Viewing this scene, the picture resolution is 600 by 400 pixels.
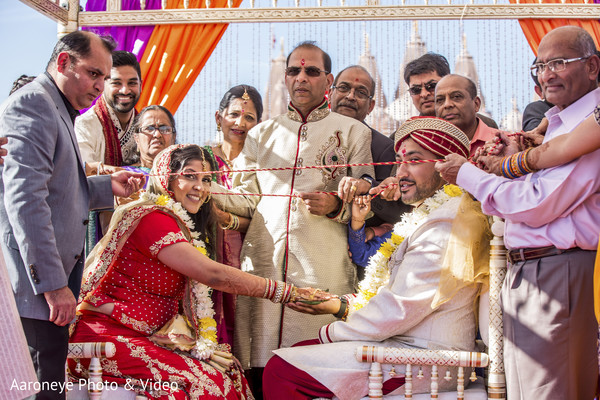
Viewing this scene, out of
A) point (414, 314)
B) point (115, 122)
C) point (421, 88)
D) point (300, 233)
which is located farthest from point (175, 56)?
point (414, 314)

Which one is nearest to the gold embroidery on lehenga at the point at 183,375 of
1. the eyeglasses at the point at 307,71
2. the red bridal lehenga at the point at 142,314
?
the red bridal lehenga at the point at 142,314

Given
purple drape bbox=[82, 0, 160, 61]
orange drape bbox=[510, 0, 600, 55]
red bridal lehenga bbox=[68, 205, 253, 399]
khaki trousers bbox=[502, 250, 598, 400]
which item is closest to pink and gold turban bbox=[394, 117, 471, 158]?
khaki trousers bbox=[502, 250, 598, 400]

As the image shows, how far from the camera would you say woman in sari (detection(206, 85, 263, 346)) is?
14.9 ft

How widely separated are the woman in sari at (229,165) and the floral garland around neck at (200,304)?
0.38 metres

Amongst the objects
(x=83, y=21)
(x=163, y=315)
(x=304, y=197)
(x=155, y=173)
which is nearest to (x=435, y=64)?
(x=304, y=197)

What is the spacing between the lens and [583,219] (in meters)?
2.93

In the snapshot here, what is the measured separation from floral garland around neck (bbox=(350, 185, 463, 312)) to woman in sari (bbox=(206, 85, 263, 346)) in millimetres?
1033

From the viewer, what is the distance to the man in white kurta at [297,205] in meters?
4.34

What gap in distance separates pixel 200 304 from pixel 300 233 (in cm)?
82

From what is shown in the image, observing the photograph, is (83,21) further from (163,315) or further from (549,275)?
(549,275)

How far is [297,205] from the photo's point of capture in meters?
4.43

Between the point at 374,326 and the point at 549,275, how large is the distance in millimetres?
846

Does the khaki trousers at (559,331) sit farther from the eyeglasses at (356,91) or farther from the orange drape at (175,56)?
the orange drape at (175,56)

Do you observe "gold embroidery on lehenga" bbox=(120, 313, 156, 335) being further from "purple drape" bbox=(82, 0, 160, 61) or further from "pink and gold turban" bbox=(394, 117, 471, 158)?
"purple drape" bbox=(82, 0, 160, 61)
